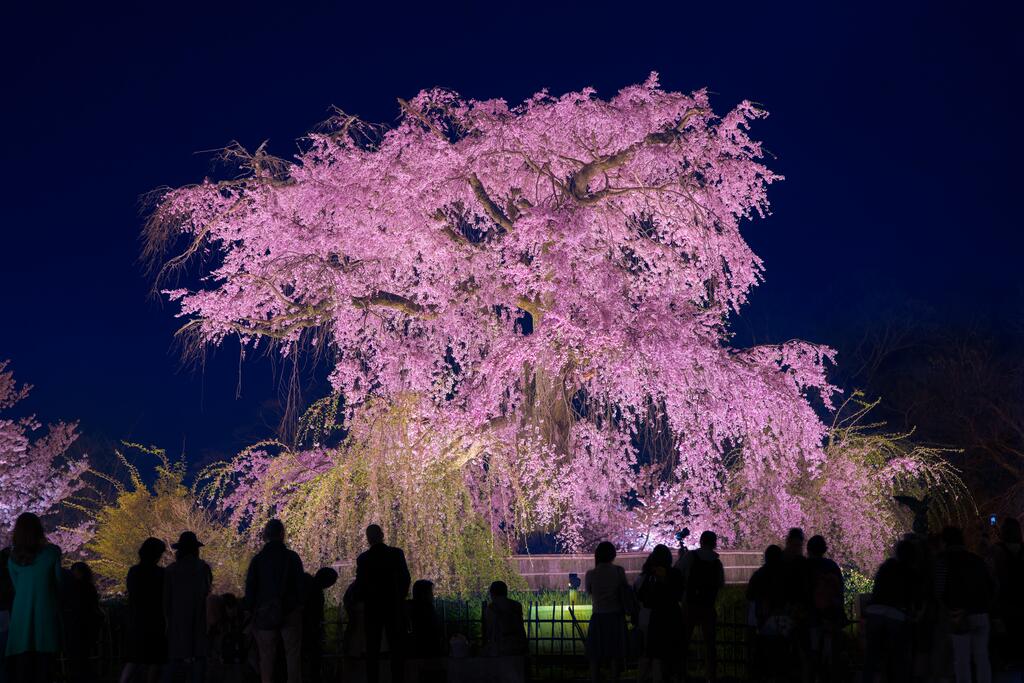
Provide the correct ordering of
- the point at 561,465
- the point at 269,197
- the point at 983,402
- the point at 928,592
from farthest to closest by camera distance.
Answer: the point at 983,402 → the point at 269,197 → the point at 561,465 → the point at 928,592

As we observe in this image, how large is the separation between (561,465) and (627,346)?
2.73 meters

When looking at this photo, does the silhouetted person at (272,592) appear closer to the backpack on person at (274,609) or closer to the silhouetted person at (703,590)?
the backpack on person at (274,609)

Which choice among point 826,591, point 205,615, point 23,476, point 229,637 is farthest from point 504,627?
point 23,476

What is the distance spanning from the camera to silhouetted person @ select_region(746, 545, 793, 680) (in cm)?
1020

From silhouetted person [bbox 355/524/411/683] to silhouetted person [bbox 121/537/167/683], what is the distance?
172 centimetres

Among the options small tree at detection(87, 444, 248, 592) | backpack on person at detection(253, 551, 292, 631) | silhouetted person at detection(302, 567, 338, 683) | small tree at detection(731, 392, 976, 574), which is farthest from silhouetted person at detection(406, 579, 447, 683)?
small tree at detection(87, 444, 248, 592)

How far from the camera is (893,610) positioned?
9.68 m

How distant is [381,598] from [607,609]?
2224mm

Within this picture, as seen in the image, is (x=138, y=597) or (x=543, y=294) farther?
(x=543, y=294)

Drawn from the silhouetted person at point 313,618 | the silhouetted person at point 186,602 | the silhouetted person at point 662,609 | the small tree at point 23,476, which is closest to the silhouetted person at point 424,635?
the silhouetted person at point 313,618

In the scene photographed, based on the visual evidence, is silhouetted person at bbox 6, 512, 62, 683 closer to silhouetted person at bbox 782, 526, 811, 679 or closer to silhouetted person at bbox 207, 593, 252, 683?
silhouetted person at bbox 207, 593, 252, 683

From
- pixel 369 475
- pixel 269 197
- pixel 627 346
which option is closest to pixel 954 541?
pixel 369 475

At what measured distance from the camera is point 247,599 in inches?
384

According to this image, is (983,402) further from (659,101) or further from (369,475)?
(369,475)
